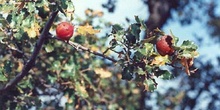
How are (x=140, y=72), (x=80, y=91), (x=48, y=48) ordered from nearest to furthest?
(x=140, y=72)
(x=48, y=48)
(x=80, y=91)

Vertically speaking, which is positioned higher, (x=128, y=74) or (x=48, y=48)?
(x=48, y=48)

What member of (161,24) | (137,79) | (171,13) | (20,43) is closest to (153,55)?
(137,79)

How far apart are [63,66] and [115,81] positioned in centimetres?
339

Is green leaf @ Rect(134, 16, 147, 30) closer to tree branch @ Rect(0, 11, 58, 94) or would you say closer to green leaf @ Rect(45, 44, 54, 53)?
tree branch @ Rect(0, 11, 58, 94)

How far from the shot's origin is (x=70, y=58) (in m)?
4.34

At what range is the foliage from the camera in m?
2.62

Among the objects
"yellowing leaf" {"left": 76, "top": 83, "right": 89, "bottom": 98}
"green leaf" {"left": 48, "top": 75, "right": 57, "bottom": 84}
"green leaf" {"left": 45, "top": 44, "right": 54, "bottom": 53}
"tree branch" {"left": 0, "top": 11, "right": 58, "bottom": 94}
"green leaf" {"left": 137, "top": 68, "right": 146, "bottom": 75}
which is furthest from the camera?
"green leaf" {"left": 48, "top": 75, "right": 57, "bottom": 84}

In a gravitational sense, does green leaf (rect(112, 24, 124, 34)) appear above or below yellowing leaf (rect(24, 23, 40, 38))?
below

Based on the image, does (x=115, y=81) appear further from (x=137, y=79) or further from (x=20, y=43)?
(x=137, y=79)

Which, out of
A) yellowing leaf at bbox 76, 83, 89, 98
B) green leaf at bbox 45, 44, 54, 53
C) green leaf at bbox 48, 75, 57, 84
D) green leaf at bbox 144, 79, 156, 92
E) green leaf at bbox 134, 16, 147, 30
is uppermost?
green leaf at bbox 48, 75, 57, 84

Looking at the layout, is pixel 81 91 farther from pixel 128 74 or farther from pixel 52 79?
pixel 128 74

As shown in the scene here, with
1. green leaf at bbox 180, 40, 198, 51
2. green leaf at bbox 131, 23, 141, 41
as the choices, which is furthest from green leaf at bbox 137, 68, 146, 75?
green leaf at bbox 180, 40, 198, 51

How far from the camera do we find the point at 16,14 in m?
2.93

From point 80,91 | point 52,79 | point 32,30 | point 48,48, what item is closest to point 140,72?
point 32,30
